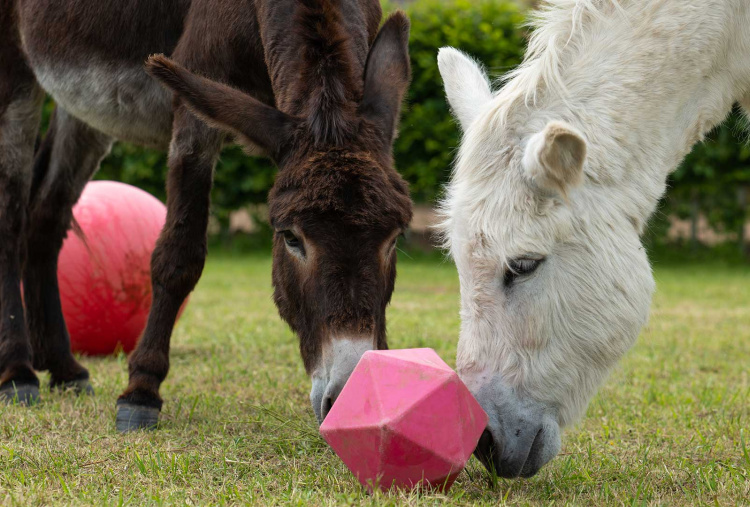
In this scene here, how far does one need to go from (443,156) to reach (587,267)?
1113cm

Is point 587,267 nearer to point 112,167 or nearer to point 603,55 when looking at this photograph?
point 603,55

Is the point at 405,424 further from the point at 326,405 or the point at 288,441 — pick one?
the point at 288,441

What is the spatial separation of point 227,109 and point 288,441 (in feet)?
5.17

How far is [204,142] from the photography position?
429cm

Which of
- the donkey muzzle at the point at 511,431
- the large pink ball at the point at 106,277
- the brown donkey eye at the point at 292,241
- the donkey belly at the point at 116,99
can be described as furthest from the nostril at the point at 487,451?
the large pink ball at the point at 106,277

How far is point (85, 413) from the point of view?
4.59m

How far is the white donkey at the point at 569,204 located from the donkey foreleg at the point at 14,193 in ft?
10.6

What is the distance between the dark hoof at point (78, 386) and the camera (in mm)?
5242

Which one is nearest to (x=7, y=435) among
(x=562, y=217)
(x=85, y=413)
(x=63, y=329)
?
(x=85, y=413)

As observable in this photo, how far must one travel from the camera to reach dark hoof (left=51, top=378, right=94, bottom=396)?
206 inches

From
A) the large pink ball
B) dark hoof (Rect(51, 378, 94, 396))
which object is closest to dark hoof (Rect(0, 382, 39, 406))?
dark hoof (Rect(51, 378, 94, 396))

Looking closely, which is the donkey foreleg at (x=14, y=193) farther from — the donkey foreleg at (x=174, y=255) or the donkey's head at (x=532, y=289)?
the donkey's head at (x=532, y=289)

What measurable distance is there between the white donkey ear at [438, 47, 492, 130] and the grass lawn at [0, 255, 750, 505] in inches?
48.1

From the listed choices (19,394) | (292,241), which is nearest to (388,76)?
(292,241)
